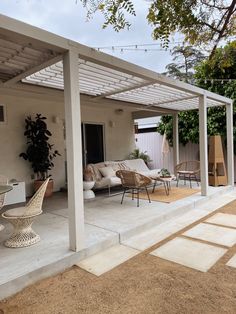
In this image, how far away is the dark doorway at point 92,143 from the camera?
297 inches

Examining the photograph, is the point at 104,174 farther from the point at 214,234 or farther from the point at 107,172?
the point at 214,234

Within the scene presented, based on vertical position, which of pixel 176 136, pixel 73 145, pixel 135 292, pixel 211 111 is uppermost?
pixel 211 111

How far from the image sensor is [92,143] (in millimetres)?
7805

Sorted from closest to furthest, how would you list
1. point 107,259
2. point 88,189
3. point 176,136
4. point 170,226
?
point 107,259 → point 170,226 → point 88,189 → point 176,136

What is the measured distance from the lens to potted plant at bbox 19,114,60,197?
596 cm

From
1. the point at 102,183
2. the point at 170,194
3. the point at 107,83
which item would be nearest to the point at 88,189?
the point at 102,183

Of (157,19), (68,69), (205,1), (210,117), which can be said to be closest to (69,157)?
(68,69)

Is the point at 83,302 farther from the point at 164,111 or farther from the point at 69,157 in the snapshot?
the point at 164,111

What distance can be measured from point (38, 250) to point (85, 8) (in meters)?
2.77

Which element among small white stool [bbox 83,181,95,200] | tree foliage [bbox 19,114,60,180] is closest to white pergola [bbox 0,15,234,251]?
tree foliage [bbox 19,114,60,180]

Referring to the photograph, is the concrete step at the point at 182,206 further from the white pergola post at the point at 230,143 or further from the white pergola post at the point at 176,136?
the white pergola post at the point at 176,136

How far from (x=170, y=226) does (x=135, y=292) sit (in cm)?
196

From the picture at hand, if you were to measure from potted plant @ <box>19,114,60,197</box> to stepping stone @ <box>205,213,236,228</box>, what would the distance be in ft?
12.9

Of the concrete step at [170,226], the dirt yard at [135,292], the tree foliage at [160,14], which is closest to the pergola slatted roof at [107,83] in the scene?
the tree foliage at [160,14]
